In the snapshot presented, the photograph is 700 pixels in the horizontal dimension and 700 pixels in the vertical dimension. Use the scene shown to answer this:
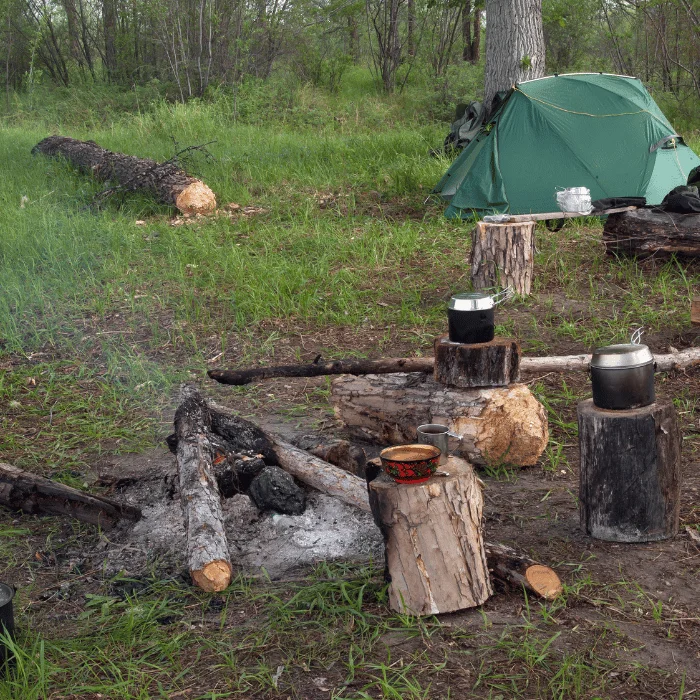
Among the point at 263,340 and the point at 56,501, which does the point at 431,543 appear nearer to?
the point at 56,501

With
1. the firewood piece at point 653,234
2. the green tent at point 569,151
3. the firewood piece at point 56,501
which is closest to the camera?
the firewood piece at point 56,501

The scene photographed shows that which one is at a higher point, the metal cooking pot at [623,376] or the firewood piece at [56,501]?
the metal cooking pot at [623,376]

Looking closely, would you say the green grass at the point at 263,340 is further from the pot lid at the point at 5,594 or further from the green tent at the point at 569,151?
the green tent at the point at 569,151

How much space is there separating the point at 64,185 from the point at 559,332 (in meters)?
6.41

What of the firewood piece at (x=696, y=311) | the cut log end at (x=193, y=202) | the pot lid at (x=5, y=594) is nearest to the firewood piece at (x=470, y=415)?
the firewood piece at (x=696, y=311)

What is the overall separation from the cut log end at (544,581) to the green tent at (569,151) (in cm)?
553

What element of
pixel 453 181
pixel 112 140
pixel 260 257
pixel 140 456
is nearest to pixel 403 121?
Answer: pixel 112 140

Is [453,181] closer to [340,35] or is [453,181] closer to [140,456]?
[140,456]

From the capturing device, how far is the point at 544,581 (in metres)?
2.68

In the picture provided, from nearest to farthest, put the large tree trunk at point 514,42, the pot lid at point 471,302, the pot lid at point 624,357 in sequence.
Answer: the pot lid at point 624,357
the pot lid at point 471,302
the large tree trunk at point 514,42

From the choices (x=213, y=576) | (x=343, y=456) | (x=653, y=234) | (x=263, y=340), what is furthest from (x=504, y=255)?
(x=213, y=576)

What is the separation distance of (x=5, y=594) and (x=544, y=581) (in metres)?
1.63

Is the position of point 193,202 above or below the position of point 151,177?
below

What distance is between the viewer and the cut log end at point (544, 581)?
267 cm
